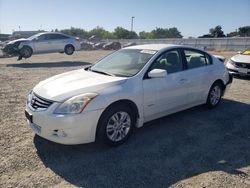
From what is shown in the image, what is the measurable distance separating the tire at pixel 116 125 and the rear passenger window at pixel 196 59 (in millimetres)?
1961

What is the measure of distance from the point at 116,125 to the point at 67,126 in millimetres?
811

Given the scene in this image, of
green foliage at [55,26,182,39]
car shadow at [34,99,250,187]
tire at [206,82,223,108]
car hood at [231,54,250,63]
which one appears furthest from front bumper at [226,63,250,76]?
green foliage at [55,26,182,39]

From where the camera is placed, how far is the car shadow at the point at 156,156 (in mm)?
3311

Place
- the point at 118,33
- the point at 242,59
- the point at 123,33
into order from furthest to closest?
the point at 118,33
the point at 123,33
the point at 242,59

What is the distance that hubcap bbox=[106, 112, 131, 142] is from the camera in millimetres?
3996

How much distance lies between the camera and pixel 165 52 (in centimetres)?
495

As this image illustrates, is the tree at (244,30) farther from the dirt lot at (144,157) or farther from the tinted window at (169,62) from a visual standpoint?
the dirt lot at (144,157)

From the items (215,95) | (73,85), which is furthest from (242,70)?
(73,85)

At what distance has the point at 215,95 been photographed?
20.3 feet

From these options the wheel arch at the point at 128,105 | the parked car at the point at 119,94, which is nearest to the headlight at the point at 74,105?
the parked car at the point at 119,94

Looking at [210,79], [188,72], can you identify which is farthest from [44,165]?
[210,79]

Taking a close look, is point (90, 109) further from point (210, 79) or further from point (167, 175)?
point (210, 79)

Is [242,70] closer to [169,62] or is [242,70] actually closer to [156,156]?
[169,62]

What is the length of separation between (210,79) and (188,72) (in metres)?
0.89
